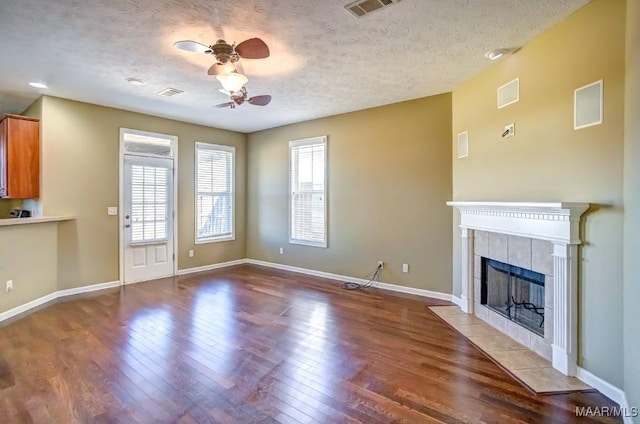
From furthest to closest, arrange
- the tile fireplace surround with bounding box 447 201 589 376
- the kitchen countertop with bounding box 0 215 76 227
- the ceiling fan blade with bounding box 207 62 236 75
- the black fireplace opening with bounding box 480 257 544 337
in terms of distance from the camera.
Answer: the kitchen countertop with bounding box 0 215 76 227 → the black fireplace opening with bounding box 480 257 544 337 → the ceiling fan blade with bounding box 207 62 236 75 → the tile fireplace surround with bounding box 447 201 589 376

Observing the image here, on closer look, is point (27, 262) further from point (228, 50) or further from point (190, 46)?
point (228, 50)

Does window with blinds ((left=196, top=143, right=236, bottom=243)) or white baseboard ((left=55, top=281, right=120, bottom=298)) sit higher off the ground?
window with blinds ((left=196, top=143, right=236, bottom=243))

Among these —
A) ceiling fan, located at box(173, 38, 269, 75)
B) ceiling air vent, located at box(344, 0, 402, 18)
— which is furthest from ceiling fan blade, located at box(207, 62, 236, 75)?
ceiling air vent, located at box(344, 0, 402, 18)

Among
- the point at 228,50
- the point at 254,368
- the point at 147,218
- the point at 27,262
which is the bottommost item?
the point at 254,368

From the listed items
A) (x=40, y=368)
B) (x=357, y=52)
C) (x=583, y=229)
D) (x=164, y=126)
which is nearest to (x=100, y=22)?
(x=357, y=52)

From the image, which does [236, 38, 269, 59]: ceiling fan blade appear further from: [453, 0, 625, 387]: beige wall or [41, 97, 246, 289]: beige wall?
[41, 97, 246, 289]: beige wall

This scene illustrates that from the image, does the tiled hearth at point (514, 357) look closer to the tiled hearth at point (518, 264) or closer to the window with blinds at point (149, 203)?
the tiled hearth at point (518, 264)

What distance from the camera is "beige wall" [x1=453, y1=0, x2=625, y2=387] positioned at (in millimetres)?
2240

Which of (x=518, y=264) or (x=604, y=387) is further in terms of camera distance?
(x=518, y=264)

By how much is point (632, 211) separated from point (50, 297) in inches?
250

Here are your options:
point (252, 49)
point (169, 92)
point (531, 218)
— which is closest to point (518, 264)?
point (531, 218)

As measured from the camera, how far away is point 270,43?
9.77 feet

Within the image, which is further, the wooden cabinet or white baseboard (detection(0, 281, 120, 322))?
the wooden cabinet

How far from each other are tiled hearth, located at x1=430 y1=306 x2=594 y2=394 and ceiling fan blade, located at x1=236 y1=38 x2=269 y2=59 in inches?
127
